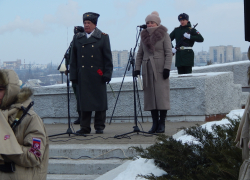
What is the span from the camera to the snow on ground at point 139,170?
3934mm

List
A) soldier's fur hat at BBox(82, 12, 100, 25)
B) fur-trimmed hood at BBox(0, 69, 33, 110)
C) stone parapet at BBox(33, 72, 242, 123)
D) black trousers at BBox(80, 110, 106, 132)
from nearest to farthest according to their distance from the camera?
fur-trimmed hood at BBox(0, 69, 33, 110), soldier's fur hat at BBox(82, 12, 100, 25), black trousers at BBox(80, 110, 106, 132), stone parapet at BBox(33, 72, 242, 123)

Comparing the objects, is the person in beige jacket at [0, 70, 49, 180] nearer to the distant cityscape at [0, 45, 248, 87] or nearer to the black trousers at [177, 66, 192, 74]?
the distant cityscape at [0, 45, 248, 87]

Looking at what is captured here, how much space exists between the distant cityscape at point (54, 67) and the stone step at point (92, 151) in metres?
1.08

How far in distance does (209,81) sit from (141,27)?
2.60 m

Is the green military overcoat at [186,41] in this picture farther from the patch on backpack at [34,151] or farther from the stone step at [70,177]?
the patch on backpack at [34,151]

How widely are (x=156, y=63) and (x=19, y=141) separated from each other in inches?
163

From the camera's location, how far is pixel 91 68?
282 inches

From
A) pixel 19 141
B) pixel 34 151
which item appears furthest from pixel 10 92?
pixel 34 151

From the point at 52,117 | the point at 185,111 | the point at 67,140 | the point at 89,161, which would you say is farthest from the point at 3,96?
the point at 52,117

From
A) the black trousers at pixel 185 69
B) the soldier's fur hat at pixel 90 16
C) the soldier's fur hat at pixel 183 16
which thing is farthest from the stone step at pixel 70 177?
the black trousers at pixel 185 69

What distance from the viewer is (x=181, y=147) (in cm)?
398

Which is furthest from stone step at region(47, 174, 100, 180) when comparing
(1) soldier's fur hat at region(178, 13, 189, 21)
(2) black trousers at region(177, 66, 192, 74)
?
(2) black trousers at region(177, 66, 192, 74)

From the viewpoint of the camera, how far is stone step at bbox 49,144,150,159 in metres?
5.55

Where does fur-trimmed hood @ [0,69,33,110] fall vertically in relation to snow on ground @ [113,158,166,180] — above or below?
above
